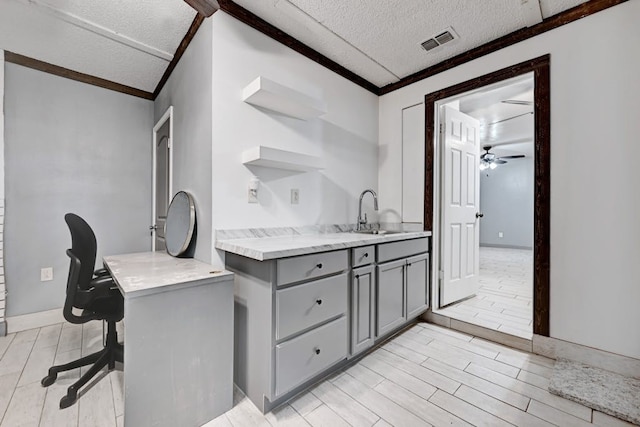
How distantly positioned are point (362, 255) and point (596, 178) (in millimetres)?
1686

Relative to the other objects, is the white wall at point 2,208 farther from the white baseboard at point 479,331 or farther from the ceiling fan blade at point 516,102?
the ceiling fan blade at point 516,102

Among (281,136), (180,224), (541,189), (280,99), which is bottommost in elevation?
(180,224)

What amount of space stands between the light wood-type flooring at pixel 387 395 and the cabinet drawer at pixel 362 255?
73cm

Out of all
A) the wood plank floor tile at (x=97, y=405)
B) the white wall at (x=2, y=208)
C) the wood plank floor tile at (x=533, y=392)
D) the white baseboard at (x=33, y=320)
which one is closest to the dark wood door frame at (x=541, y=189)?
the wood plank floor tile at (x=533, y=392)

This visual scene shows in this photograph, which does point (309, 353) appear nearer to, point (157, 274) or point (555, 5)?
point (157, 274)

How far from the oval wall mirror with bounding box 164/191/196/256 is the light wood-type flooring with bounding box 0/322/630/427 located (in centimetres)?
90

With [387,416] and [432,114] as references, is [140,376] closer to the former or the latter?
[387,416]

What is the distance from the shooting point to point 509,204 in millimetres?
7742

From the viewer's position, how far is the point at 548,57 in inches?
80.9

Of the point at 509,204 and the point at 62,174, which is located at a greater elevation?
the point at 62,174

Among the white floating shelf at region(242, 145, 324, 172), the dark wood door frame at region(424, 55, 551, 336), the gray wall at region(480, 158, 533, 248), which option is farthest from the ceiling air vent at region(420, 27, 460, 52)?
the gray wall at region(480, 158, 533, 248)

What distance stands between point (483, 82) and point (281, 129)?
1.81m

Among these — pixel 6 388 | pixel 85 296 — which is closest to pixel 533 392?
pixel 85 296

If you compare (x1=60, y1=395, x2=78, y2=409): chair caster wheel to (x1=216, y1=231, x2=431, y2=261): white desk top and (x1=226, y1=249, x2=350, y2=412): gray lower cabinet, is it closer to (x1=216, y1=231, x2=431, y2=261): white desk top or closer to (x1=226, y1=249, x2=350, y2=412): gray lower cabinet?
(x1=226, y1=249, x2=350, y2=412): gray lower cabinet
